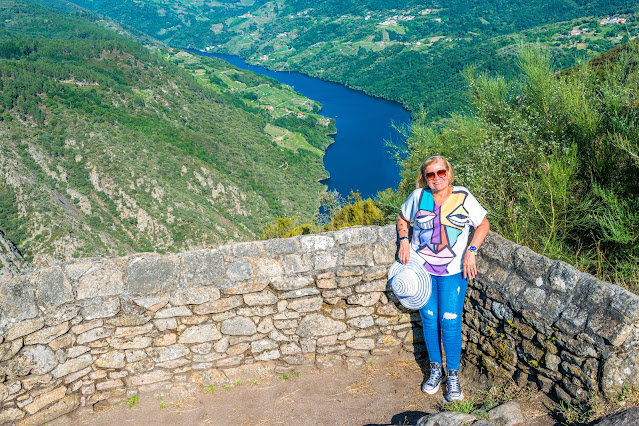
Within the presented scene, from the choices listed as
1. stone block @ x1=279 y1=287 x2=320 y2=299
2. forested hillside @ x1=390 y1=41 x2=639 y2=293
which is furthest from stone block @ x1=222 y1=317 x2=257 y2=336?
forested hillside @ x1=390 y1=41 x2=639 y2=293

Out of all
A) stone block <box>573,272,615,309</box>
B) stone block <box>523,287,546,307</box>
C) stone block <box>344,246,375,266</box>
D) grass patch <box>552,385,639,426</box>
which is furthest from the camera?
stone block <box>344,246,375,266</box>

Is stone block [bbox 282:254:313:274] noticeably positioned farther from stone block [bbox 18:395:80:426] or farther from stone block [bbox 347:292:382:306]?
stone block [bbox 18:395:80:426]

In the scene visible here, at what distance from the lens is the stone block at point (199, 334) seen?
11.5 ft

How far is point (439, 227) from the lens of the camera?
3.07 meters

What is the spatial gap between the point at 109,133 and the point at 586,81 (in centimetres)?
5490

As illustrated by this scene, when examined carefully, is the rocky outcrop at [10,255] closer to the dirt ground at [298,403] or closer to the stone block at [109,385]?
the stone block at [109,385]

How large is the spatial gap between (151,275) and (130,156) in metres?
50.8

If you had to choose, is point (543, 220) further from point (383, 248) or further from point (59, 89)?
point (59, 89)

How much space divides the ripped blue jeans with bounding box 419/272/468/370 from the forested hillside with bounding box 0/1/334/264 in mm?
32684

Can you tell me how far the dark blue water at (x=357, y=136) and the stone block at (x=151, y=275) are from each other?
47.8m

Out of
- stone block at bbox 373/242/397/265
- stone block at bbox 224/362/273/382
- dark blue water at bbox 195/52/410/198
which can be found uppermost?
stone block at bbox 373/242/397/265

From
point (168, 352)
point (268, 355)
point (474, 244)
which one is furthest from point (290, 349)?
point (474, 244)

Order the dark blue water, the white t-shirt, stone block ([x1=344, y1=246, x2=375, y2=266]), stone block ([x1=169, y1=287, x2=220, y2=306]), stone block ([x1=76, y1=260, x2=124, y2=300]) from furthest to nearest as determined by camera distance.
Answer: the dark blue water
stone block ([x1=344, y1=246, x2=375, y2=266])
stone block ([x1=169, y1=287, x2=220, y2=306])
stone block ([x1=76, y1=260, x2=124, y2=300])
the white t-shirt

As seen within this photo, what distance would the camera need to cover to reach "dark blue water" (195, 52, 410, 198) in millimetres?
69375
